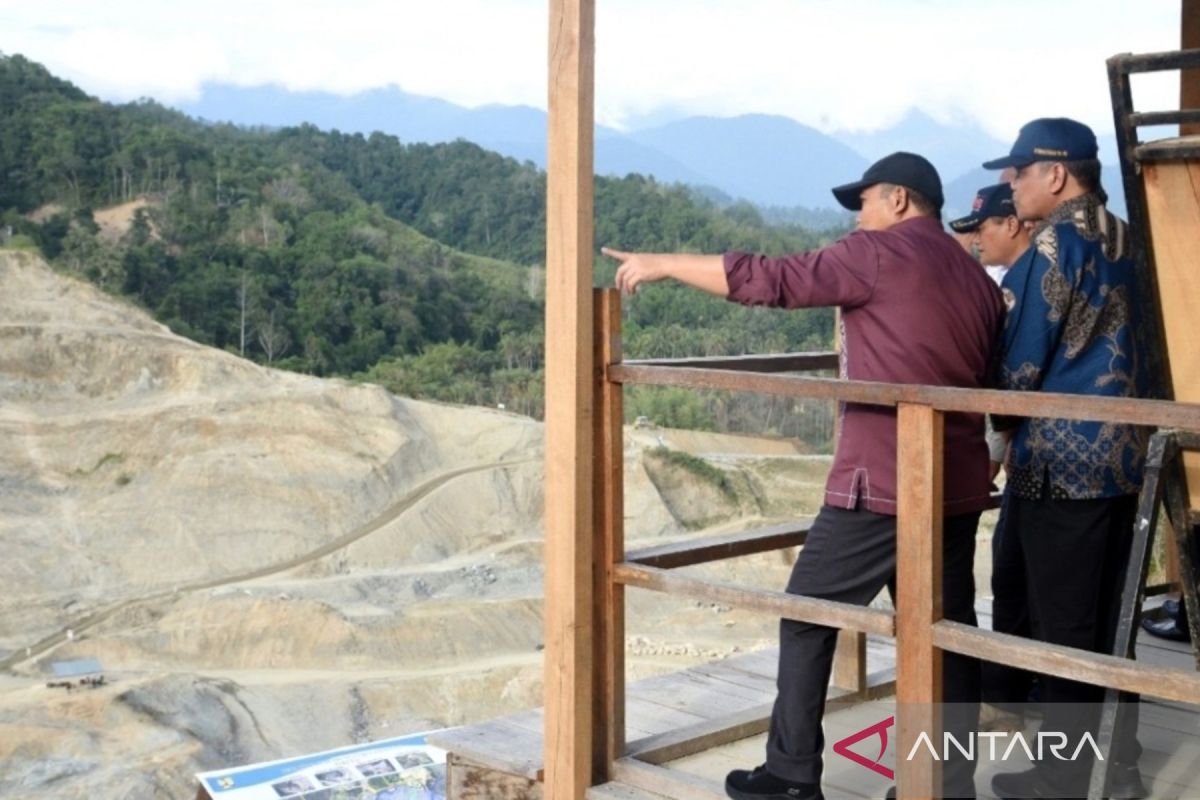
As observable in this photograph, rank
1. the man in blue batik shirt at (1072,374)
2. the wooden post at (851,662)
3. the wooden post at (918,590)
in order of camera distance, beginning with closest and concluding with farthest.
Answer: the wooden post at (918,590), the man in blue batik shirt at (1072,374), the wooden post at (851,662)

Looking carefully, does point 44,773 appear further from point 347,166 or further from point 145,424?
point 347,166

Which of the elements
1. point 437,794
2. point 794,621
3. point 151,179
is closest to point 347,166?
point 151,179

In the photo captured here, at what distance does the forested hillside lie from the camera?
118 ft

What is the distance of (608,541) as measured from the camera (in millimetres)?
3707

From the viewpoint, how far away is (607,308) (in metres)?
3.66

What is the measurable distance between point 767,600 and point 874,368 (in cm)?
55

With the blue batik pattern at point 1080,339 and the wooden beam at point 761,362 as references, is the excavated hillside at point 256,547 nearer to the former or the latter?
the wooden beam at point 761,362

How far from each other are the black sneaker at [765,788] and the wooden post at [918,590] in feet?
0.64

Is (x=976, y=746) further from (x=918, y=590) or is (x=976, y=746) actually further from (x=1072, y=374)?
(x=1072, y=374)

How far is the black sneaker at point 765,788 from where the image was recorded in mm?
3316

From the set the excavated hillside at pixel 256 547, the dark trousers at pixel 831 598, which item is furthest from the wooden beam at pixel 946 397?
the excavated hillside at pixel 256 547

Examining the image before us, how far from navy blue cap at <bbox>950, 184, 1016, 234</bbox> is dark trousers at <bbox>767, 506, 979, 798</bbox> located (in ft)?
2.97

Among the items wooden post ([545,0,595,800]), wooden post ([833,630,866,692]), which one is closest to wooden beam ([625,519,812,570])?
wooden post ([545,0,595,800])

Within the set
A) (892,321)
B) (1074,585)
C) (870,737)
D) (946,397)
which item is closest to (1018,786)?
(1074,585)
